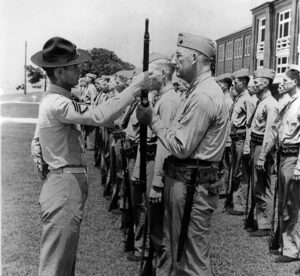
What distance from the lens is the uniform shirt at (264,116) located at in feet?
21.6

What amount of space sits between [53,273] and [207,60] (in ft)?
6.75

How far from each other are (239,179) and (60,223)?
5.21 metres

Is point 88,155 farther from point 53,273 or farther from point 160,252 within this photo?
point 53,273

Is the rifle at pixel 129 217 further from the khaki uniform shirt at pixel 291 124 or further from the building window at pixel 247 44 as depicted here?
the building window at pixel 247 44

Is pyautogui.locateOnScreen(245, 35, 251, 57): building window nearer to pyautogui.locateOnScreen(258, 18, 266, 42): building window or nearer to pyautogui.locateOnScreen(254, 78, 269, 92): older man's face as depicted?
pyautogui.locateOnScreen(258, 18, 266, 42): building window

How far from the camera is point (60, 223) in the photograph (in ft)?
12.0

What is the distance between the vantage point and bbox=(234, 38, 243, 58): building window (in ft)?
151

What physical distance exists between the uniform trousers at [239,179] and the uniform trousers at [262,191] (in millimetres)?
1096

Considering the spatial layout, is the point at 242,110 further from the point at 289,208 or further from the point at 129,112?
the point at 289,208

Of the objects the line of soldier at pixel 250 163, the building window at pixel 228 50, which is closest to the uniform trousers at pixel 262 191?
the line of soldier at pixel 250 163

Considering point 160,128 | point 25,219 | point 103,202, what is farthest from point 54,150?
point 103,202

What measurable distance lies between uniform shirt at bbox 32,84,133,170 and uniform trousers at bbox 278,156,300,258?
9.48ft

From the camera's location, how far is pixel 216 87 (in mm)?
3838

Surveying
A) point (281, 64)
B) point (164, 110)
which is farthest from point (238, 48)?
point (164, 110)
